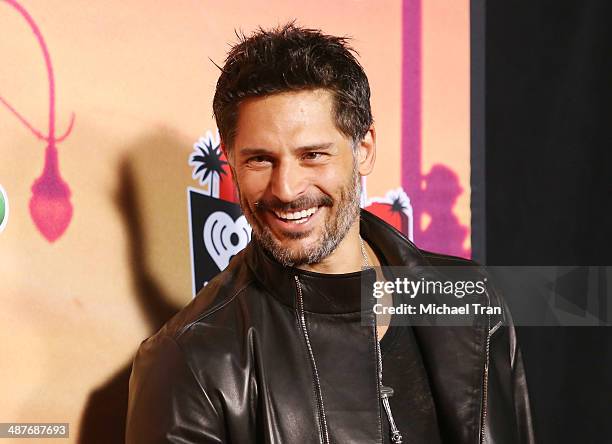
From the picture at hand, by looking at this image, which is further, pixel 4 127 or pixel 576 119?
pixel 576 119

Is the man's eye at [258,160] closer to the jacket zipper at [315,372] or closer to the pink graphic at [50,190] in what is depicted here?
the jacket zipper at [315,372]

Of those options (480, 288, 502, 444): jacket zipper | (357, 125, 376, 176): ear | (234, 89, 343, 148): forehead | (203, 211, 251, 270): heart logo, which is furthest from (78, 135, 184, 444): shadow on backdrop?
(480, 288, 502, 444): jacket zipper

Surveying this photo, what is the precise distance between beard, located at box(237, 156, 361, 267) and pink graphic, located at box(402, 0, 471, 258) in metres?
0.55

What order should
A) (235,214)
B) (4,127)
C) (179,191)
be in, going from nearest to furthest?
1. (4,127)
2. (179,191)
3. (235,214)

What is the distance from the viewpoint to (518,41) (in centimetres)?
192

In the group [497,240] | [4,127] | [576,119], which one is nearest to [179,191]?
[4,127]

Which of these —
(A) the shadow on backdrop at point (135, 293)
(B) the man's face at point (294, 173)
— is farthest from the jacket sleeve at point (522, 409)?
(A) the shadow on backdrop at point (135, 293)

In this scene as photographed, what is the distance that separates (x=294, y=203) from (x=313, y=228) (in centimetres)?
6

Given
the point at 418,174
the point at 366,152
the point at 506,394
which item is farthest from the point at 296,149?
the point at 418,174

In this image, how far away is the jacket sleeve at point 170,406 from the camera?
3.62ft

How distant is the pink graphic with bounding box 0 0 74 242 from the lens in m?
1.23

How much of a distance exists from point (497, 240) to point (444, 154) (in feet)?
0.84

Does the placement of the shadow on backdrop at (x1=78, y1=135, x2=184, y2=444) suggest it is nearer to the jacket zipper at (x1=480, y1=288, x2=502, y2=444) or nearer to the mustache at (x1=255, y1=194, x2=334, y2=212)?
the mustache at (x1=255, y1=194, x2=334, y2=212)

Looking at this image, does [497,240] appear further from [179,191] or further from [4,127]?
[4,127]
